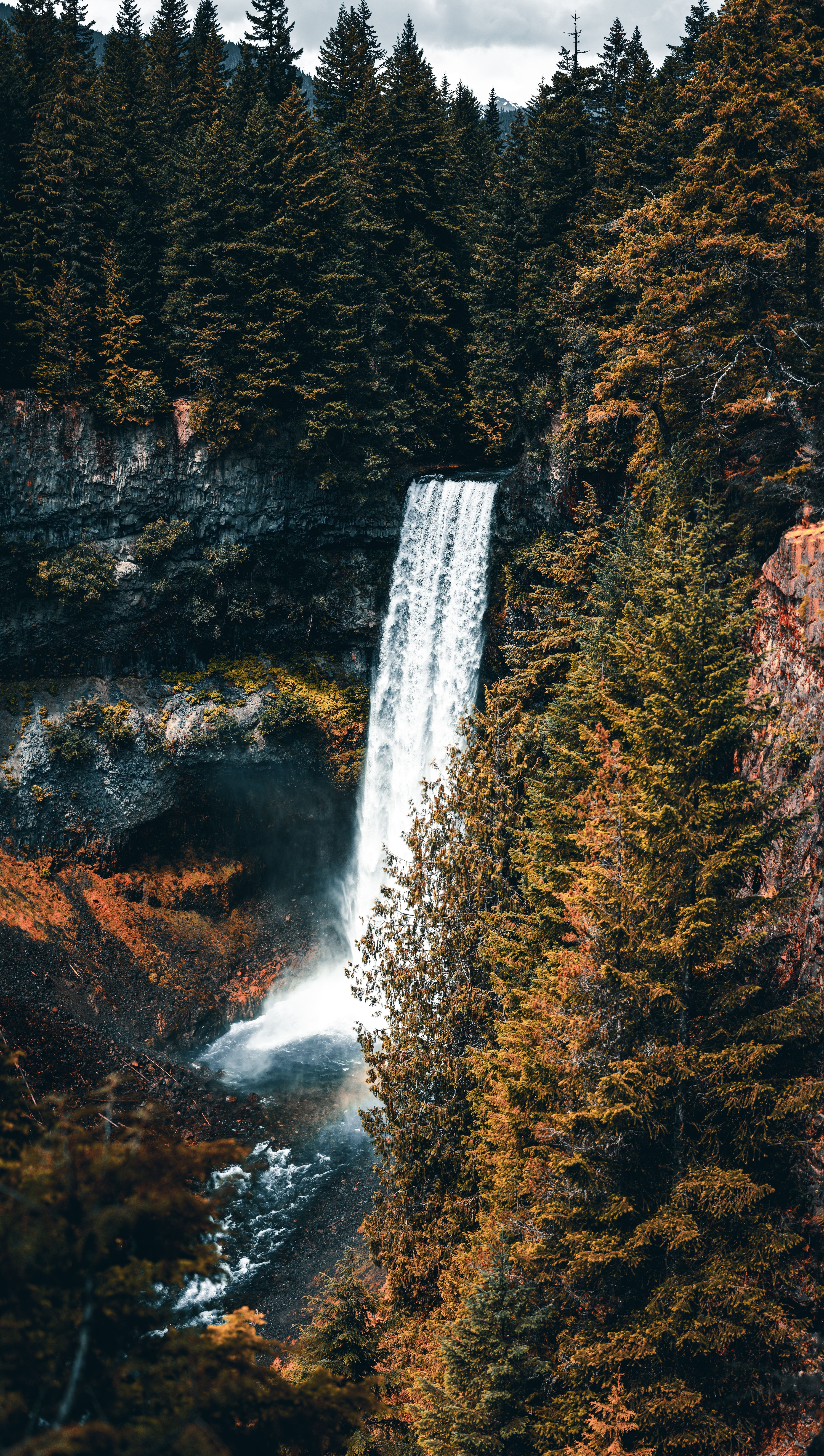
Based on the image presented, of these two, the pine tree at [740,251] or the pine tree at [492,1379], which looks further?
the pine tree at [740,251]

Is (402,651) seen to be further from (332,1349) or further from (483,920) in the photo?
(332,1349)

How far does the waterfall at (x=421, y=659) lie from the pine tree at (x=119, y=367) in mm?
10216

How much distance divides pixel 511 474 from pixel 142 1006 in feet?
74.3

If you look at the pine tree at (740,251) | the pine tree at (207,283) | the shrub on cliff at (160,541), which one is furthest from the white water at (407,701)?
the pine tree at (740,251)

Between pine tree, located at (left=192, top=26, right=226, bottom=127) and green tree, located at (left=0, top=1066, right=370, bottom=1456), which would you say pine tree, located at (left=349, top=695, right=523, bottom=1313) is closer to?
green tree, located at (left=0, top=1066, right=370, bottom=1456)

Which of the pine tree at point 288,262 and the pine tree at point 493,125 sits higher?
the pine tree at point 493,125

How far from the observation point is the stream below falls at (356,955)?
2139 cm

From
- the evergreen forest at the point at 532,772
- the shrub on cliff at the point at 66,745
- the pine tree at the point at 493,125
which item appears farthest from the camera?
the pine tree at the point at 493,125

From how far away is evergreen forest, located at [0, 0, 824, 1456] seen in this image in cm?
691

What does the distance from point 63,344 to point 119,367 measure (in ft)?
6.29

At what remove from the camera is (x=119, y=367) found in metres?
29.3

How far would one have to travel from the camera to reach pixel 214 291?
29.2 meters

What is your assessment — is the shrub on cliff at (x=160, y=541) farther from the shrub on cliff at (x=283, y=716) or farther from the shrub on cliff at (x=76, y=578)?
the shrub on cliff at (x=283, y=716)

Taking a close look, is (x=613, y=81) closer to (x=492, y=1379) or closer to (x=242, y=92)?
(x=242, y=92)
